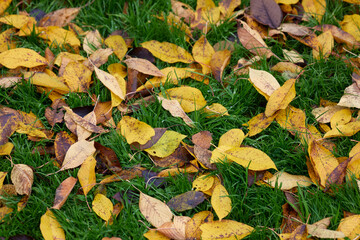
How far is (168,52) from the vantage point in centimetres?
240

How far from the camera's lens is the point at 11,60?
2.27m

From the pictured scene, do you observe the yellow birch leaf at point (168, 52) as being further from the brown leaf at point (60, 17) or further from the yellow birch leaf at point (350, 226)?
the yellow birch leaf at point (350, 226)

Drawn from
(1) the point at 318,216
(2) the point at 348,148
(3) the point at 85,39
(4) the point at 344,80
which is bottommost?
(1) the point at 318,216

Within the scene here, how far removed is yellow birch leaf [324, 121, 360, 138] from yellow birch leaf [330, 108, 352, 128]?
5 cm

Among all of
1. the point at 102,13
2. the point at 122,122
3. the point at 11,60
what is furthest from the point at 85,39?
the point at 122,122

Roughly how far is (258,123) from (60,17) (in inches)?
61.6

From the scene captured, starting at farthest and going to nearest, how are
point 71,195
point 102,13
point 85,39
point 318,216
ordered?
1. point 102,13
2. point 85,39
3. point 71,195
4. point 318,216

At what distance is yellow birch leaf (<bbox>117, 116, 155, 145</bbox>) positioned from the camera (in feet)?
6.52

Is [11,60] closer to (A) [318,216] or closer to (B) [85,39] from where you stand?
(B) [85,39]

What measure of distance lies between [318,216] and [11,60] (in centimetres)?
189

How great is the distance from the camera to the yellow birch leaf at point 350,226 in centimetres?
163

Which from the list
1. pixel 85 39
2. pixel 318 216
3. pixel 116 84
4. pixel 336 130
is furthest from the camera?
pixel 85 39

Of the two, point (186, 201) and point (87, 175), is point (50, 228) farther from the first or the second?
point (186, 201)

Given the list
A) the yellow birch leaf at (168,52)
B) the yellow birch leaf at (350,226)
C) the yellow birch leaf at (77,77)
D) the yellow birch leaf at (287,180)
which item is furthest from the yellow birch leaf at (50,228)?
the yellow birch leaf at (350,226)
